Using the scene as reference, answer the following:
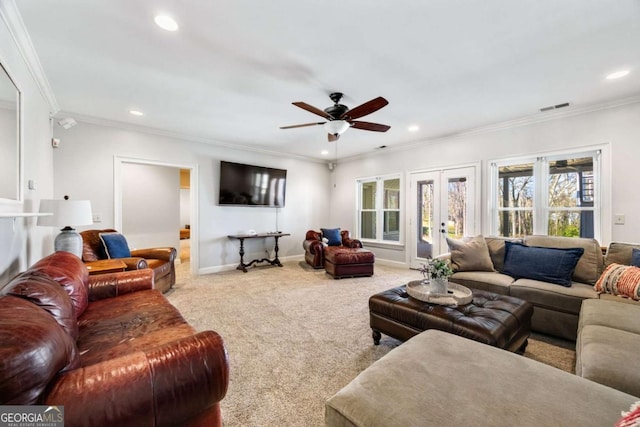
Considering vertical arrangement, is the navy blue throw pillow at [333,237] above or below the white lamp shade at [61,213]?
below

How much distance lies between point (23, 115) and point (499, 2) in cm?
387

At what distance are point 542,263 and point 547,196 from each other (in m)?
1.64

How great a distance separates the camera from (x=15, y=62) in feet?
6.83

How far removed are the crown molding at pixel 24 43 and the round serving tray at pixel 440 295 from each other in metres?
3.64

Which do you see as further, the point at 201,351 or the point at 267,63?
the point at 267,63

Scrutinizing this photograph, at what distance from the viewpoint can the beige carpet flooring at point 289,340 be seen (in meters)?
1.66

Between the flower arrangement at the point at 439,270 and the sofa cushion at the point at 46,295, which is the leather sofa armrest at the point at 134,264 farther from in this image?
the flower arrangement at the point at 439,270

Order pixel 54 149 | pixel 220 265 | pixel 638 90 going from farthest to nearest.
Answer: pixel 220 265 < pixel 54 149 < pixel 638 90

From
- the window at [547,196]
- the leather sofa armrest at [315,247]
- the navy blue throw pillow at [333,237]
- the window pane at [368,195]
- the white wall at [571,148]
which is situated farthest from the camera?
the window pane at [368,195]

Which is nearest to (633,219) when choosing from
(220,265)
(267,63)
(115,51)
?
(267,63)

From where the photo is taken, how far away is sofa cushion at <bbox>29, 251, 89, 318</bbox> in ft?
5.49

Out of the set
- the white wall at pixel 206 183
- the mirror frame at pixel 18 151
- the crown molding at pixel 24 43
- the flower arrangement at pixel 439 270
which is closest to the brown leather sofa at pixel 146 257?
the white wall at pixel 206 183

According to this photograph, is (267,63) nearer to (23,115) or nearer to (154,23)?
(154,23)

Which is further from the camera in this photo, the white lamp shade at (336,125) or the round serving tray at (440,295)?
the white lamp shade at (336,125)
